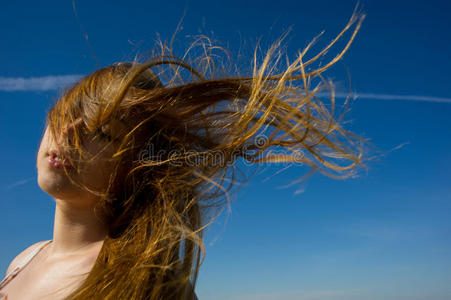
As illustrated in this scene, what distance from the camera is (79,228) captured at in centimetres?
255

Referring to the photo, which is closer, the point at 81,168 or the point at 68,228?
the point at 81,168

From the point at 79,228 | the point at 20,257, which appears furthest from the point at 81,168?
the point at 20,257

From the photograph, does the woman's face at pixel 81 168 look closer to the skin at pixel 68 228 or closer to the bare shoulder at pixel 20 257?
the skin at pixel 68 228

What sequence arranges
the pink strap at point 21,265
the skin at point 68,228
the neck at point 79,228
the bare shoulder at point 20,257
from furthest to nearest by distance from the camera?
the bare shoulder at point 20,257 < the pink strap at point 21,265 < the neck at point 79,228 < the skin at point 68,228

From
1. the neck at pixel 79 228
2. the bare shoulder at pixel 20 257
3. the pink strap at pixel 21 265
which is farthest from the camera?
the bare shoulder at pixel 20 257

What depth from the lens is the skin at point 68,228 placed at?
7.70ft

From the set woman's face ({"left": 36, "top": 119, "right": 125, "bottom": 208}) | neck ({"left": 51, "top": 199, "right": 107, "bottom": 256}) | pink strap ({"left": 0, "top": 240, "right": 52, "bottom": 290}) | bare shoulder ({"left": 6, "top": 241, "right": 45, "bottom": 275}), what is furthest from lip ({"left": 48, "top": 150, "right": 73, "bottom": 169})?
bare shoulder ({"left": 6, "top": 241, "right": 45, "bottom": 275})

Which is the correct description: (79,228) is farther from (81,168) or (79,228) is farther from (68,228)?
(81,168)

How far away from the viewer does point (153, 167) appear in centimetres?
266

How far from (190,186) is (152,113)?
58 centimetres

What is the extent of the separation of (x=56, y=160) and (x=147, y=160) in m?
0.58

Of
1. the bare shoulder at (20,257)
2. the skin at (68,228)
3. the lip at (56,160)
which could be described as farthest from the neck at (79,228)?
the bare shoulder at (20,257)

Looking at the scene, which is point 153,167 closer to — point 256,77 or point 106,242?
point 106,242

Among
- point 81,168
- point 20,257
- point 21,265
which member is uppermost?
point 81,168
